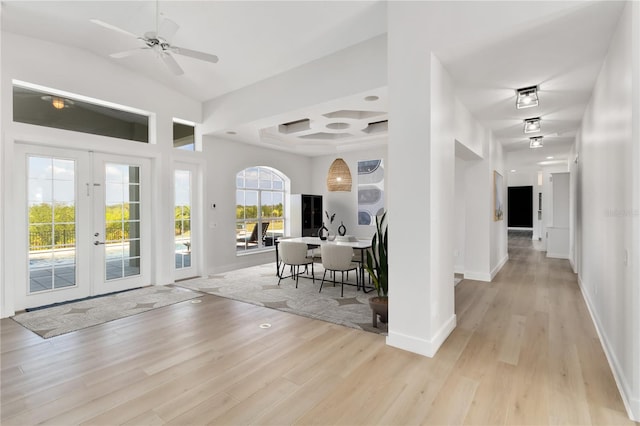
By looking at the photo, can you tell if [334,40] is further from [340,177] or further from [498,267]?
[498,267]

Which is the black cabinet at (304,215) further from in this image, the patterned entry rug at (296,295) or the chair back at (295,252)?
the chair back at (295,252)

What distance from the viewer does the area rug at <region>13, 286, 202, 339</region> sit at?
345cm

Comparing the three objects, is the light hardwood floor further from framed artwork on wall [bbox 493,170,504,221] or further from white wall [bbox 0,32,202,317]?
framed artwork on wall [bbox 493,170,504,221]

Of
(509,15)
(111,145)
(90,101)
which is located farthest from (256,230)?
(509,15)

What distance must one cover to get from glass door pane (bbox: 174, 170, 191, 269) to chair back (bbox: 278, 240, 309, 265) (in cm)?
202

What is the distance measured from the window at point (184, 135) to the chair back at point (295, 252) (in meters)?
2.71

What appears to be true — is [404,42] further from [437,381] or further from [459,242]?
[459,242]

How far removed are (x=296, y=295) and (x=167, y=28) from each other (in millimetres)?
3547

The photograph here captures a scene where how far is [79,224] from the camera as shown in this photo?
449 cm

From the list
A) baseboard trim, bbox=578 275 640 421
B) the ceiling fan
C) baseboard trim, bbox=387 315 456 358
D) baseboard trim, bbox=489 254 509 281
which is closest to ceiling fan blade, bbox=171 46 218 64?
the ceiling fan

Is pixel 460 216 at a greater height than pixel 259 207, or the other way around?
pixel 259 207

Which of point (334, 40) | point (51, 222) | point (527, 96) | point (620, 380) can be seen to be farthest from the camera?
point (51, 222)

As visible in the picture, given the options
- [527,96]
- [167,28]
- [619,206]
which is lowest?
[619,206]

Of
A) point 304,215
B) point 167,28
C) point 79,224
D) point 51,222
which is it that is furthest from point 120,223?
point 304,215
